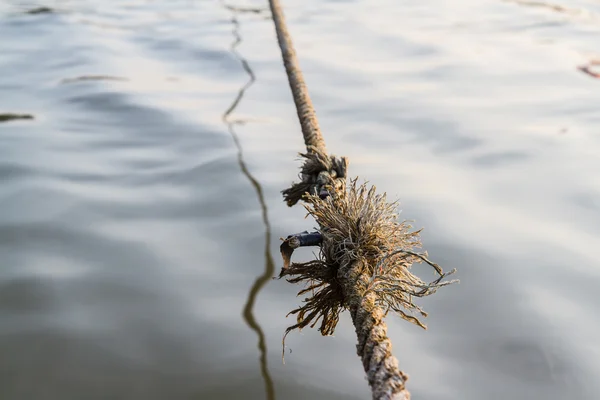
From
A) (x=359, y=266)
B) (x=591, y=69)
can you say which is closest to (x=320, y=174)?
(x=359, y=266)

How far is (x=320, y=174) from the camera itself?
1.23 meters

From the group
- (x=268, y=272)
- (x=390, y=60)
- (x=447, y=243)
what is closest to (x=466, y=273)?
(x=447, y=243)

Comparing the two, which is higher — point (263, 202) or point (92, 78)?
point (263, 202)

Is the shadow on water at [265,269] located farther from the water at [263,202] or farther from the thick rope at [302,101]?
the thick rope at [302,101]

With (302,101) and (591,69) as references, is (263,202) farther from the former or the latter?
(591,69)

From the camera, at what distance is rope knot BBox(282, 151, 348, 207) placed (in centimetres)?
118

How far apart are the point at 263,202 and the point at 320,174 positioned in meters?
0.73

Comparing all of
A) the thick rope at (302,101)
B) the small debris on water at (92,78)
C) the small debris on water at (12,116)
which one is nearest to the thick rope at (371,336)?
the thick rope at (302,101)

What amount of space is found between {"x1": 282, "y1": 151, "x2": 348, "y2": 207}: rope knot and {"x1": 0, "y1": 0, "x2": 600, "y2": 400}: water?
0.25 meters

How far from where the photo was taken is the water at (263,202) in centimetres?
127

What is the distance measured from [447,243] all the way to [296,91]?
21.1 inches

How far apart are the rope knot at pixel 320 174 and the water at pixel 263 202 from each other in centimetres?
25

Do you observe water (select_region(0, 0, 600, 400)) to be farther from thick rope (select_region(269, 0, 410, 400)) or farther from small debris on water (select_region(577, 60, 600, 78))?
thick rope (select_region(269, 0, 410, 400))

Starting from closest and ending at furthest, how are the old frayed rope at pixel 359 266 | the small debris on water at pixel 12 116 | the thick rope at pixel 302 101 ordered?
the old frayed rope at pixel 359 266, the thick rope at pixel 302 101, the small debris on water at pixel 12 116
